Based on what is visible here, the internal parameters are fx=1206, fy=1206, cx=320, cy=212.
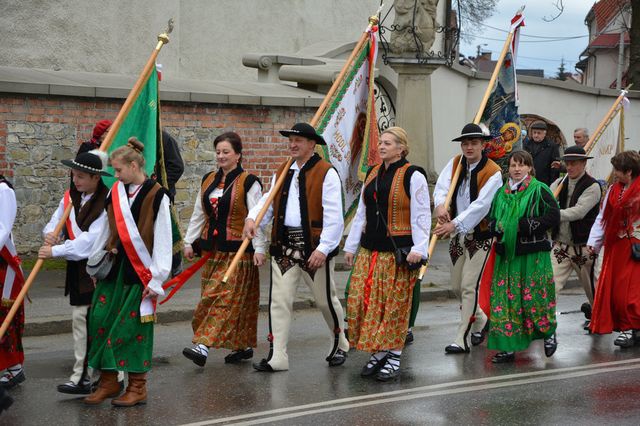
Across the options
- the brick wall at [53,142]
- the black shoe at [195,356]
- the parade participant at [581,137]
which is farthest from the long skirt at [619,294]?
the brick wall at [53,142]

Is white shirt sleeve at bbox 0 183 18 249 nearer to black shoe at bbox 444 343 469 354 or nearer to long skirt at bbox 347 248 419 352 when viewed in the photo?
long skirt at bbox 347 248 419 352

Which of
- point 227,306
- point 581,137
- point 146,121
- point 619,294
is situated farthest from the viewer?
point 581,137

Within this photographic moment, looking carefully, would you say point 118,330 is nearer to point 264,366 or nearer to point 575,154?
point 264,366

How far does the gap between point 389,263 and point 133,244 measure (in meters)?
2.09

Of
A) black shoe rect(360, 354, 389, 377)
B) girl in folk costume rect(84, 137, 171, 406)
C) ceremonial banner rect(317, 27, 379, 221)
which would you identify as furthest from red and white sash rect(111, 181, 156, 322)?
ceremonial banner rect(317, 27, 379, 221)

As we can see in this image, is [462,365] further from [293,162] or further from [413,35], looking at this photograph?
[413,35]

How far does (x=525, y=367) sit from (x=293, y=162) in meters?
2.38

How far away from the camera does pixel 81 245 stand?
306 inches

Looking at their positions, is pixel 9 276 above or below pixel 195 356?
above

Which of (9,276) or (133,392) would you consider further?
(9,276)

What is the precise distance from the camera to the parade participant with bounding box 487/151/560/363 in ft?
31.0

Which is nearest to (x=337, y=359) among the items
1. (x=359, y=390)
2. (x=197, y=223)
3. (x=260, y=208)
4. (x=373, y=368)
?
(x=373, y=368)

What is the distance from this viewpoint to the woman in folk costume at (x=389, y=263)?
8.74m

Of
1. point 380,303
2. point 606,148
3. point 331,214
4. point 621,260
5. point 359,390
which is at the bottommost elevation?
point 359,390
